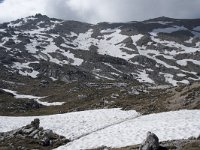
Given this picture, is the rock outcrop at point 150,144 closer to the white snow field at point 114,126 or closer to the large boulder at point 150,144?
the large boulder at point 150,144

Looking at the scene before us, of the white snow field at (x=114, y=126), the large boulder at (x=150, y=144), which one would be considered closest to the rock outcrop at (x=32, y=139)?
the white snow field at (x=114, y=126)

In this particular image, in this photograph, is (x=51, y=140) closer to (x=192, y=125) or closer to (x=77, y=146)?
(x=77, y=146)

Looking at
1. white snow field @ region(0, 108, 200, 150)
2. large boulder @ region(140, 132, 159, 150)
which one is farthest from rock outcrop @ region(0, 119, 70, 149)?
large boulder @ region(140, 132, 159, 150)

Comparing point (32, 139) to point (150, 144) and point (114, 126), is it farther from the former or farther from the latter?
point (150, 144)

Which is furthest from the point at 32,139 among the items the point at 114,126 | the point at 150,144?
the point at 150,144

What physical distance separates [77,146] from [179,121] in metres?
12.8

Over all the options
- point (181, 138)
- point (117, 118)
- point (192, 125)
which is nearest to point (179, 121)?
point (192, 125)

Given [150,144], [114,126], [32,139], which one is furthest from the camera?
[32,139]

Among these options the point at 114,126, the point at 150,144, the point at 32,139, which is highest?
the point at 114,126

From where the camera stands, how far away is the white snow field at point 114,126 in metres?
41.0

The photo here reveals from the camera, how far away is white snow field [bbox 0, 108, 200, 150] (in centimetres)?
4103

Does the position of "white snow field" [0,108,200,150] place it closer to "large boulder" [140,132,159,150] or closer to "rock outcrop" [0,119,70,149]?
"rock outcrop" [0,119,70,149]

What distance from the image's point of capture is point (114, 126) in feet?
162

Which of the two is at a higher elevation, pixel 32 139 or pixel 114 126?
pixel 114 126
